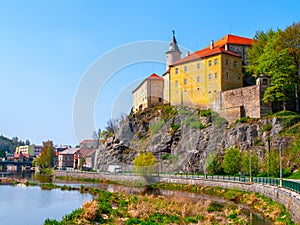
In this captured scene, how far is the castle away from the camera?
2405 inches

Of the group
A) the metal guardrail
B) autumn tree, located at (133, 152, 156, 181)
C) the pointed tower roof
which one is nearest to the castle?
the pointed tower roof

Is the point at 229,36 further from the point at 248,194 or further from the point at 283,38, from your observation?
the point at 248,194

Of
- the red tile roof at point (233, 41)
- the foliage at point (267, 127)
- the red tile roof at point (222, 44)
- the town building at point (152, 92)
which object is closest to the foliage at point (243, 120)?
the foliage at point (267, 127)

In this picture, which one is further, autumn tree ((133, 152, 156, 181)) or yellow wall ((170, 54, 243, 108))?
yellow wall ((170, 54, 243, 108))

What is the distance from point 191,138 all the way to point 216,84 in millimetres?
12193

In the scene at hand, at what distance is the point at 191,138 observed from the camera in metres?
67.4

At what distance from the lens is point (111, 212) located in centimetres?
2723

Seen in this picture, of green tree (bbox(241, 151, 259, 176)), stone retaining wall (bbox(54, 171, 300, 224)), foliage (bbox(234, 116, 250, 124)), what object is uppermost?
foliage (bbox(234, 116, 250, 124))

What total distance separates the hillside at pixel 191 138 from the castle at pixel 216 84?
97.1 inches

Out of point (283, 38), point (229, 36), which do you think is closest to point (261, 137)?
point (283, 38)

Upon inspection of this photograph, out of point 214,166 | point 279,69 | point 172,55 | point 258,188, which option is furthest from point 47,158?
point 258,188

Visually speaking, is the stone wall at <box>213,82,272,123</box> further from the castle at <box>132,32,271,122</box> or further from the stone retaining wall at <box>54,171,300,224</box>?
the stone retaining wall at <box>54,171,300,224</box>

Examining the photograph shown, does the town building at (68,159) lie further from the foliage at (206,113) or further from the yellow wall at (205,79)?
the foliage at (206,113)

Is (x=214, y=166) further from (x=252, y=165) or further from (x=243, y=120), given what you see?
(x=243, y=120)
